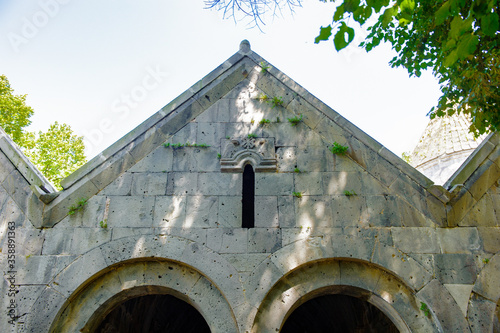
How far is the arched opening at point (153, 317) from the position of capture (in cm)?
766

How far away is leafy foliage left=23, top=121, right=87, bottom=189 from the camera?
15773mm

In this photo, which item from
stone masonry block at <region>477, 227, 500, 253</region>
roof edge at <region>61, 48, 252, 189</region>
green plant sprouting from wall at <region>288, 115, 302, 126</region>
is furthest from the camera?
green plant sprouting from wall at <region>288, 115, 302, 126</region>

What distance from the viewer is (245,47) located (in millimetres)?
7602

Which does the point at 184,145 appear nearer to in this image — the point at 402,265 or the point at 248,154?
the point at 248,154

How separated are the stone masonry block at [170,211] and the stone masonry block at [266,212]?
1139 millimetres

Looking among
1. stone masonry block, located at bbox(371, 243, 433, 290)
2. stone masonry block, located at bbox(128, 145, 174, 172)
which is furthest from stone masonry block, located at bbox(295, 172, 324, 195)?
stone masonry block, located at bbox(128, 145, 174, 172)

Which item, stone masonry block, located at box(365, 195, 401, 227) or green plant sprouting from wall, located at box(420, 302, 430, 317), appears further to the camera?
stone masonry block, located at box(365, 195, 401, 227)

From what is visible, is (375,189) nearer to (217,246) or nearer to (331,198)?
(331,198)

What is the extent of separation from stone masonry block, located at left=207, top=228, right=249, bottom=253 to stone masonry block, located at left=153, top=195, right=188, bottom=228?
1.70 feet

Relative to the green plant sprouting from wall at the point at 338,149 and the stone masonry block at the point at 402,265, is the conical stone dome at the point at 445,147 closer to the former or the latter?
the green plant sprouting from wall at the point at 338,149

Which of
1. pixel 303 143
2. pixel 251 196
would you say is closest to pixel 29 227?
pixel 251 196

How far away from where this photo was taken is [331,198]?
633 centimetres

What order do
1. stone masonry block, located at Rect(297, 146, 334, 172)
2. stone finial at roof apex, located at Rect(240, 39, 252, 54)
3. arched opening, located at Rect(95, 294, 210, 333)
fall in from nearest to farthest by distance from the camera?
stone masonry block, located at Rect(297, 146, 334, 172)
stone finial at roof apex, located at Rect(240, 39, 252, 54)
arched opening, located at Rect(95, 294, 210, 333)

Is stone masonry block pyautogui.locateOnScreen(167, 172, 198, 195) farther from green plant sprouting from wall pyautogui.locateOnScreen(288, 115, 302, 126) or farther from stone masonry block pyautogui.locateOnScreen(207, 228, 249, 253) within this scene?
green plant sprouting from wall pyautogui.locateOnScreen(288, 115, 302, 126)
